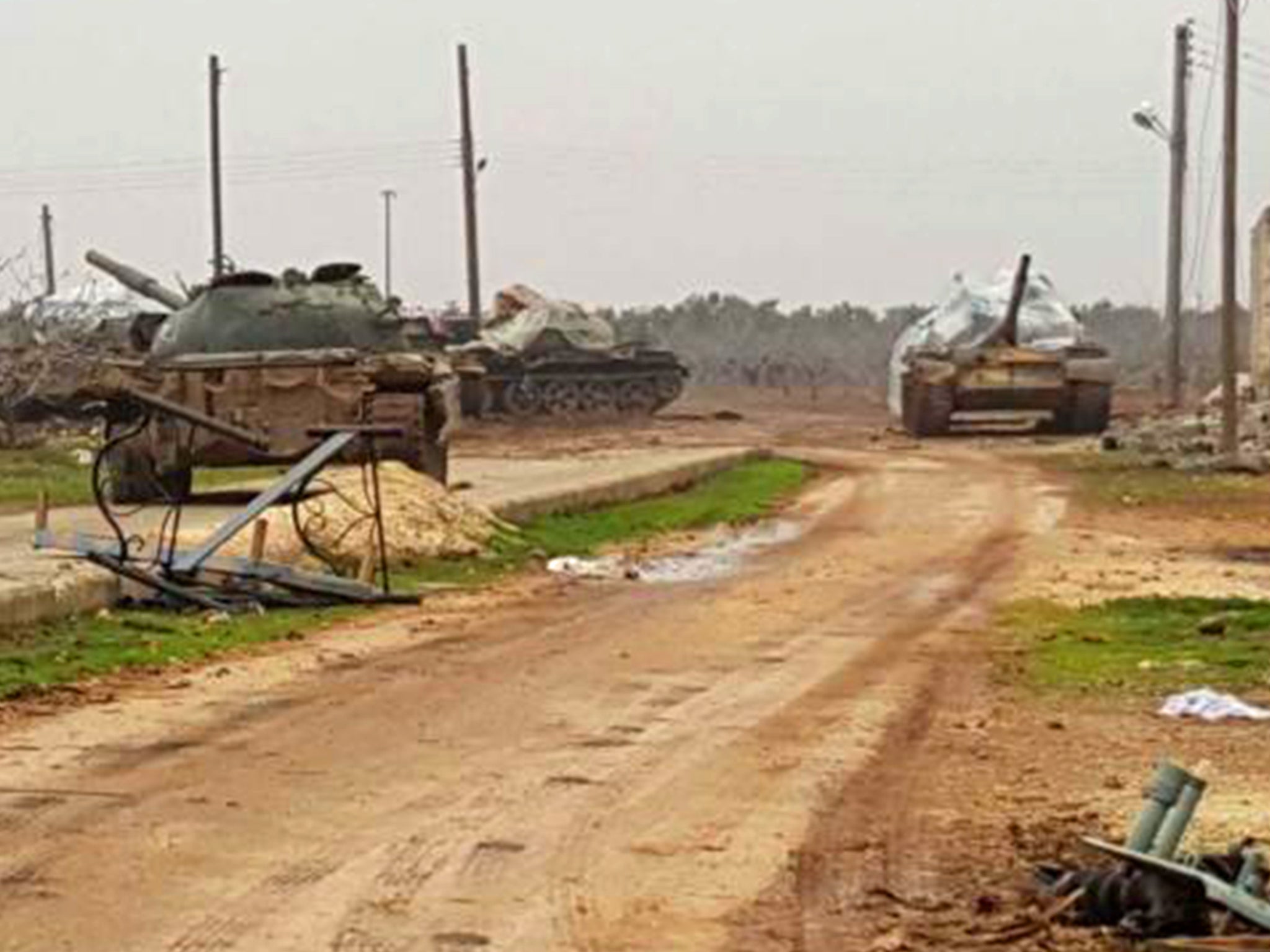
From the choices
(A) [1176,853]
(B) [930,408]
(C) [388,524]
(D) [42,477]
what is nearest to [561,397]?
(B) [930,408]

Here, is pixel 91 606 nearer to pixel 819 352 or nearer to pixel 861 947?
pixel 861 947

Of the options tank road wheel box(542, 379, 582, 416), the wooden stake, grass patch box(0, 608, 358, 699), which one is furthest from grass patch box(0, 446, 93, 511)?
tank road wheel box(542, 379, 582, 416)

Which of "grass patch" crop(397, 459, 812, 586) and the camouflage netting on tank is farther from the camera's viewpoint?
the camouflage netting on tank

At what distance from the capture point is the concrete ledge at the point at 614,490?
2144cm

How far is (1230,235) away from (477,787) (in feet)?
80.1

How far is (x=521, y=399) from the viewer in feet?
159

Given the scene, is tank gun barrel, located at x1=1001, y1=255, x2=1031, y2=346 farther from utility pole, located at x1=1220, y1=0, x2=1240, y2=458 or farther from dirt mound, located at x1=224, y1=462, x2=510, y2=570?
dirt mound, located at x1=224, y1=462, x2=510, y2=570

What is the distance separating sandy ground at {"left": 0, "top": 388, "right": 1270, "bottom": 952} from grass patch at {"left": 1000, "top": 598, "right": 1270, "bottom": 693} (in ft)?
1.03

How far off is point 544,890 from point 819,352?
86.6 meters

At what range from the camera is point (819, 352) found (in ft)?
304

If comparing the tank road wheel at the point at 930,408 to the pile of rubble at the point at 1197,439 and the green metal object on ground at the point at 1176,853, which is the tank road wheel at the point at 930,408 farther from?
the green metal object on ground at the point at 1176,853

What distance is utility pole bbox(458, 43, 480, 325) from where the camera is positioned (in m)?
55.7

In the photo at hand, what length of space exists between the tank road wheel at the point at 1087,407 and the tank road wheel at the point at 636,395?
9.84 meters

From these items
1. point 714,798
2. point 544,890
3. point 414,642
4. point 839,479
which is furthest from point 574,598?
point 839,479
